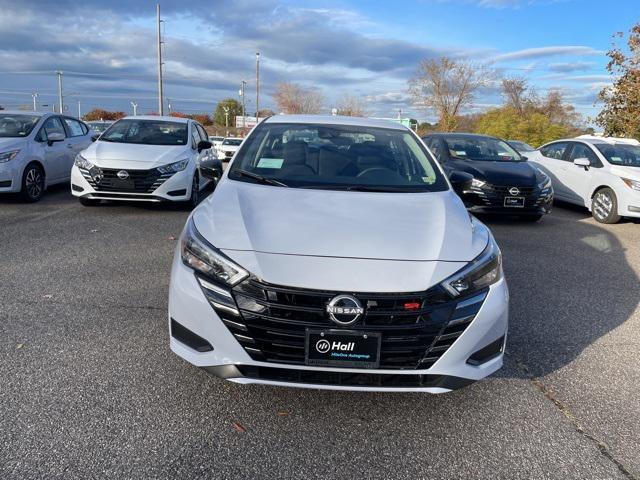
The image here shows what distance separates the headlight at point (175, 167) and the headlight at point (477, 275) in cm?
620

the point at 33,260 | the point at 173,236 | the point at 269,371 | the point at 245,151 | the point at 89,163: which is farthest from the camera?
the point at 89,163

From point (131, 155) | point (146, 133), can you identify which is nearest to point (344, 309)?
point (131, 155)

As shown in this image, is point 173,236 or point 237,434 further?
point 173,236

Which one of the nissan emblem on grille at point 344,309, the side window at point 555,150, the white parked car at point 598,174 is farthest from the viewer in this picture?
the side window at point 555,150

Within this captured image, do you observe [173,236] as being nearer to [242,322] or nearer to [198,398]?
[198,398]

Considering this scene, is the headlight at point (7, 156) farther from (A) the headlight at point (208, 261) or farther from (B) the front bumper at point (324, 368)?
(B) the front bumper at point (324, 368)

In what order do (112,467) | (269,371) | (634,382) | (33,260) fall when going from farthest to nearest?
1. (33,260)
2. (634,382)
3. (269,371)
4. (112,467)

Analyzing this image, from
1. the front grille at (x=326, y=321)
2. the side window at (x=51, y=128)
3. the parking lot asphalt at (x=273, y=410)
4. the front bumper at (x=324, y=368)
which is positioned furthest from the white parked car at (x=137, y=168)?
the front grille at (x=326, y=321)

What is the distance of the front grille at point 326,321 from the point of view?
240cm

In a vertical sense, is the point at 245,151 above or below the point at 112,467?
above

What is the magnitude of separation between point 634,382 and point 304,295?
242 cm

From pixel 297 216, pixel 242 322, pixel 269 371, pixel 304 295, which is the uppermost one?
pixel 297 216

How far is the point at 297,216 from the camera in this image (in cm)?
292

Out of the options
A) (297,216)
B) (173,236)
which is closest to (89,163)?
(173,236)
